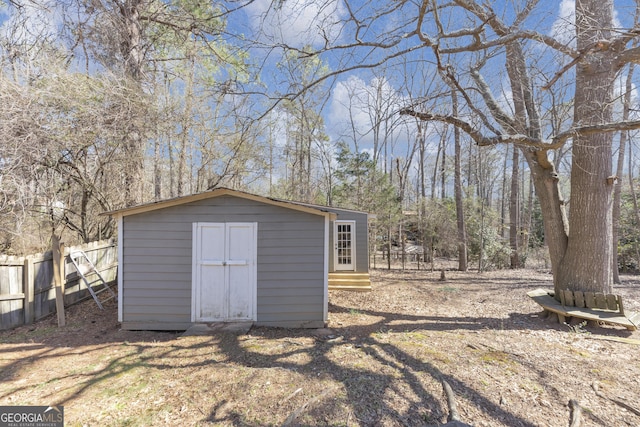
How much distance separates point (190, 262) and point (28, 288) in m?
2.73

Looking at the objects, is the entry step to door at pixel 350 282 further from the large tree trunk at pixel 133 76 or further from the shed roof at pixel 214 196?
the large tree trunk at pixel 133 76

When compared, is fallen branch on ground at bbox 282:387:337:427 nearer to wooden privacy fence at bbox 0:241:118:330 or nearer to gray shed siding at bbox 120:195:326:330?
gray shed siding at bbox 120:195:326:330

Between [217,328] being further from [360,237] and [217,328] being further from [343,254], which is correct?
[360,237]

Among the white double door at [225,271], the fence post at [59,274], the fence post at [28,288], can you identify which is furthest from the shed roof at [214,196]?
the fence post at [28,288]

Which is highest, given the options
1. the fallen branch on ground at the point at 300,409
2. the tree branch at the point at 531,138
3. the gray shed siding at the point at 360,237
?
the tree branch at the point at 531,138

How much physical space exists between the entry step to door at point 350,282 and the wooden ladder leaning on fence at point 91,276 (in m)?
5.41

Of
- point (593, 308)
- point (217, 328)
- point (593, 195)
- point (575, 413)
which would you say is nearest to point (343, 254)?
point (217, 328)

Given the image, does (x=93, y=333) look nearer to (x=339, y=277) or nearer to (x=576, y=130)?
(x=339, y=277)

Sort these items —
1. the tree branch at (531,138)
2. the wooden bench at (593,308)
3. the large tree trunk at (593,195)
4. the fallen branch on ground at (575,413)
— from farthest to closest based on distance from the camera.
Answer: the large tree trunk at (593,195), the wooden bench at (593,308), the tree branch at (531,138), the fallen branch on ground at (575,413)

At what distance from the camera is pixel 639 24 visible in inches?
127

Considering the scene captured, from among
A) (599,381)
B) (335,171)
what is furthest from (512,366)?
(335,171)

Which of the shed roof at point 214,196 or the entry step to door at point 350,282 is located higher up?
the shed roof at point 214,196

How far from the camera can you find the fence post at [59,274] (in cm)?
→ 488

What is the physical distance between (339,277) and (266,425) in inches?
252
